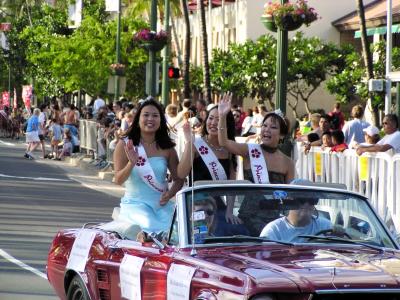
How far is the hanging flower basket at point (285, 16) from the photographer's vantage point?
19203 millimetres

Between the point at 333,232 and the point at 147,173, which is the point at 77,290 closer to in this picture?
the point at 147,173

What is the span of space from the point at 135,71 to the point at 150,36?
2791 cm

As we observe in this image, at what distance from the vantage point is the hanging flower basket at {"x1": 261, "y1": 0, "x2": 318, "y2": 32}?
19.2 m

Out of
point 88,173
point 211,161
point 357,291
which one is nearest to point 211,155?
point 211,161

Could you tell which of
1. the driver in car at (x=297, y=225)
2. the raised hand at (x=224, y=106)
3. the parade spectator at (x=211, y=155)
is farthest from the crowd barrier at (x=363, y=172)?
the driver in car at (x=297, y=225)

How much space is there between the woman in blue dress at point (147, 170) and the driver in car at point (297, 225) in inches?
64.7

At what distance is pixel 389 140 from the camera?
57.6 feet

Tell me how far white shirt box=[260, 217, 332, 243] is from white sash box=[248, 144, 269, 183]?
2.17m

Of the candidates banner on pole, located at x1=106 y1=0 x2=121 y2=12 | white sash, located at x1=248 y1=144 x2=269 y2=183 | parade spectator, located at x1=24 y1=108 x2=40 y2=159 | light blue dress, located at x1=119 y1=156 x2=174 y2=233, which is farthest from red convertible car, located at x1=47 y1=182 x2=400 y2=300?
banner on pole, located at x1=106 y1=0 x2=121 y2=12

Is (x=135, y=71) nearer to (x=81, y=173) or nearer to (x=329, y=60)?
(x=329, y=60)

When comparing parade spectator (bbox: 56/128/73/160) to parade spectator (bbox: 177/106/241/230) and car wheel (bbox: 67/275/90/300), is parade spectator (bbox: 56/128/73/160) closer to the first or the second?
parade spectator (bbox: 177/106/241/230)

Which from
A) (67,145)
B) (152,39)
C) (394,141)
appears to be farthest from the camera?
(67,145)

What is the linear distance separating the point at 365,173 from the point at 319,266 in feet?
31.5

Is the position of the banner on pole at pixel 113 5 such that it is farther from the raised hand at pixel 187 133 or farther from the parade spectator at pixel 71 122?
the raised hand at pixel 187 133
